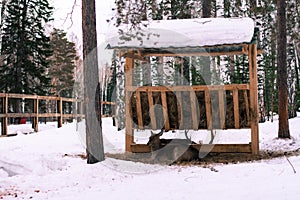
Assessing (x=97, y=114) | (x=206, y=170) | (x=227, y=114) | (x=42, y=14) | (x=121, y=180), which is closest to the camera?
(x=121, y=180)

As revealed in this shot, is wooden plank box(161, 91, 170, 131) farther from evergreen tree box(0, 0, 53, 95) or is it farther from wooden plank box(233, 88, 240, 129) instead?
evergreen tree box(0, 0, 53, 95)

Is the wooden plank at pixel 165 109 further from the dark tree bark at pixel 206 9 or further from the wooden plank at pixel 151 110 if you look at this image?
the dark tree bark at pixel 206 9

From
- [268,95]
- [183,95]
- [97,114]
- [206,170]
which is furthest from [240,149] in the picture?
[268,95]

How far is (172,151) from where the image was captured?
10031mm

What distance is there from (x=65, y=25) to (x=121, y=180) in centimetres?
389

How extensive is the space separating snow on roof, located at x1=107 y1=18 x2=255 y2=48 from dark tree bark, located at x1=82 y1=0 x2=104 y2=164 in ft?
5.97

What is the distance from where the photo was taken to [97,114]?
841cm

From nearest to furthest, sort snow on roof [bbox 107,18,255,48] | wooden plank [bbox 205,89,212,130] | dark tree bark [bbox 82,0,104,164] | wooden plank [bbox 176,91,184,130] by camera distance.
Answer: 1. dark tree bark [bbox 82,0,104,164]
2. snow on roof [bbox 107,18,255,48]
3. wooden plank [bbox 205,89,212,130]
4. wooden plank [bbox 176,91,184,130]

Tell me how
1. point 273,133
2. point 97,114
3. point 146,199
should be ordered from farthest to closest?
point 273,133 < point 97,114 < point 146,199

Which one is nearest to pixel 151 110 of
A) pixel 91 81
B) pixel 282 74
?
pixel 91 81

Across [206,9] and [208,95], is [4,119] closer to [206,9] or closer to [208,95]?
[208,95]

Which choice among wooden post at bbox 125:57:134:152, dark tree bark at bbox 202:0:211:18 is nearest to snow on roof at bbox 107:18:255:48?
wooden post at bbox 125:57:134:152

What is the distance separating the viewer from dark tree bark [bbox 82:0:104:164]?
27.2ft

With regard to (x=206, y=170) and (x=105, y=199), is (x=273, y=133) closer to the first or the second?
(x=206, y=170)
